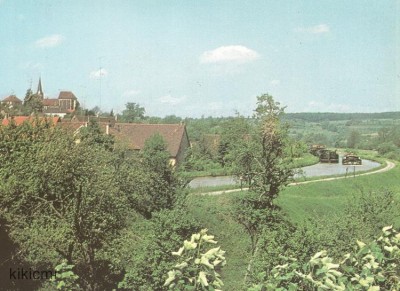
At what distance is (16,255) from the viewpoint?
685 inches

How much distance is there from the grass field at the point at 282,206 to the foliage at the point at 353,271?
12133mm

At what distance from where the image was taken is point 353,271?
128 inches

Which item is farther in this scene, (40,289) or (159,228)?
(40,289)

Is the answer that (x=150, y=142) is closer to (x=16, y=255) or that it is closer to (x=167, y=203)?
(x=167, y=203)

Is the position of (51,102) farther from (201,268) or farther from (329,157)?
(201,268)

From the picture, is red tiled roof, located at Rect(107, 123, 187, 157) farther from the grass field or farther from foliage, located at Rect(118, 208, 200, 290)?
foliage, located at Rect(118, 208, 200, 290)

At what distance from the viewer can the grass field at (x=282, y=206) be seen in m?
21.6

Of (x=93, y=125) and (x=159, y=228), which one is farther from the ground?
(x=93, y=125)

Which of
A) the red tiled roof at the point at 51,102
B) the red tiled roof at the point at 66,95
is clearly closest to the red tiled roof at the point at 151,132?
the red tiled roof at the point at 51,102

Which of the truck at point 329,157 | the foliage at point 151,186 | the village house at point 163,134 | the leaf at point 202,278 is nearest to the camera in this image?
the leaf at point 202,278

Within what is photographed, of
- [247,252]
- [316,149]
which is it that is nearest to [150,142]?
[247,252]

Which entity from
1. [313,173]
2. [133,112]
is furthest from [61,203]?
[133,112]

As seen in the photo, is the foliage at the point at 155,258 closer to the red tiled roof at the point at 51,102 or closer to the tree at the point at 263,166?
the tree at the point at 263,166

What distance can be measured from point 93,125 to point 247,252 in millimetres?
15946
